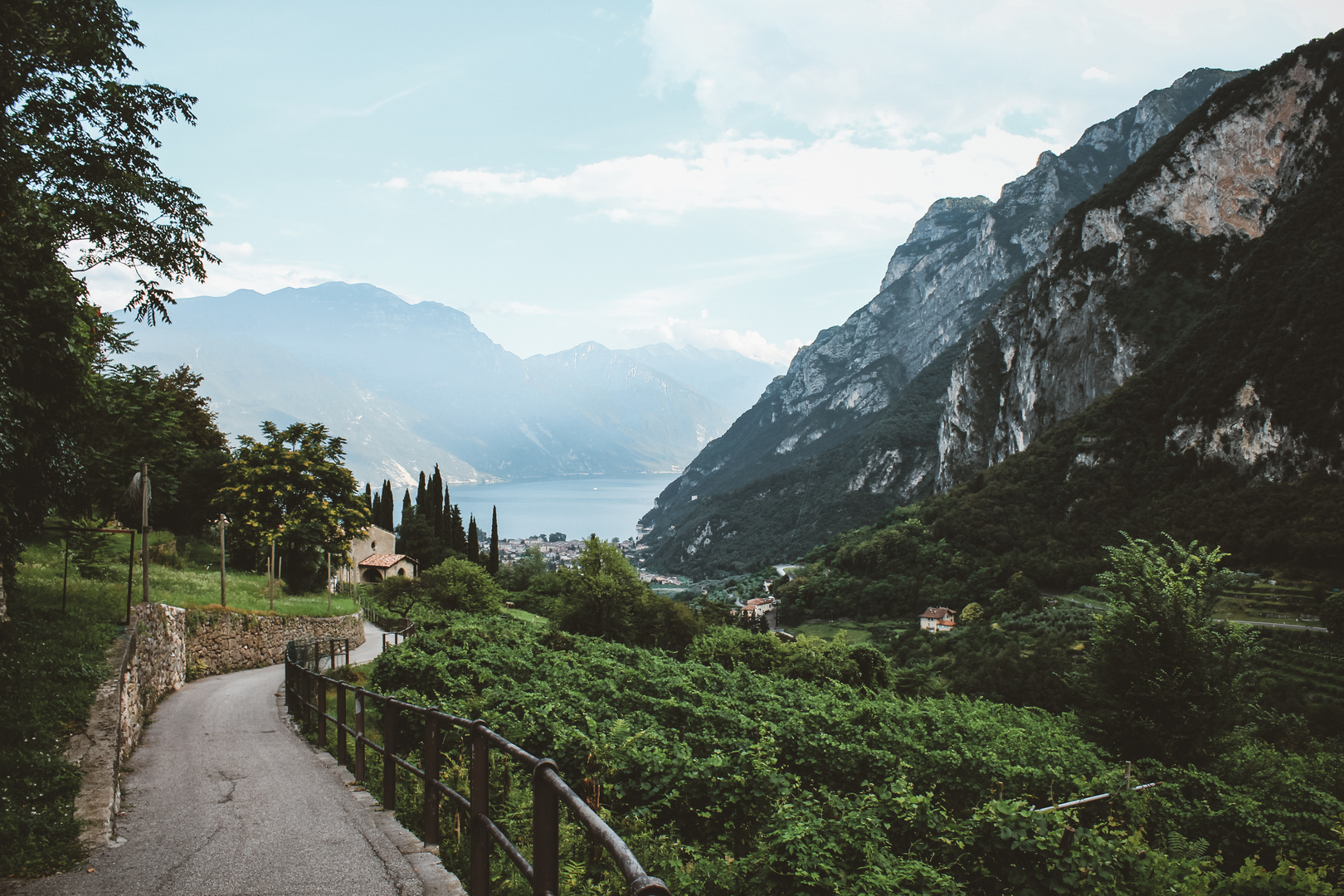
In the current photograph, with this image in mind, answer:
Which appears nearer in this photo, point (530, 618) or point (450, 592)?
point (450, 592)

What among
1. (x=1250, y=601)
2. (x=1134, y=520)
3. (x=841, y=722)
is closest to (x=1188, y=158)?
(x=1134, y=520)

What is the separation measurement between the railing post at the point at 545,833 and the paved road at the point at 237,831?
202 centimetres

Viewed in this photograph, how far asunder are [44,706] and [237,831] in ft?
10.2

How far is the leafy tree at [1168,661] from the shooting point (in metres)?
13.2

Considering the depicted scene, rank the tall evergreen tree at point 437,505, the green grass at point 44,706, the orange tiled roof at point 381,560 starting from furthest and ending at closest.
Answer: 1. the tall evergreen tree at point 437,505
2. the orange tiled roof at point 381,560
3. the green grass at point 44,706

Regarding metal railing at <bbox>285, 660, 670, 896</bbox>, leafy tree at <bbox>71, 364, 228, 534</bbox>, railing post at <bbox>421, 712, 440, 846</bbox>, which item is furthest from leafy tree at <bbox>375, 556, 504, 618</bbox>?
railing post at <bbox>421, 712, 440, 846</bbox>

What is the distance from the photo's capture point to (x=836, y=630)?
296 feet

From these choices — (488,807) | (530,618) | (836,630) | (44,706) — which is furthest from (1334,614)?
(44,706)

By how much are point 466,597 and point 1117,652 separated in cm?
2727

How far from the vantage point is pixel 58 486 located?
9453 millimetres

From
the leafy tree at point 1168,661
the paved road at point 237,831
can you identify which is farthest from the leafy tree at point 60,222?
the leafy tree at point 1168,661

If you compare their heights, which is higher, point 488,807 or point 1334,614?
point 488,807

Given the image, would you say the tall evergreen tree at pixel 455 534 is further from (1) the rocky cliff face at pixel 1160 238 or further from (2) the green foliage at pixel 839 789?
(1) the rocky cliff face at pixel 1160 238

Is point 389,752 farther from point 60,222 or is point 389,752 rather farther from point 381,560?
point 381,560
